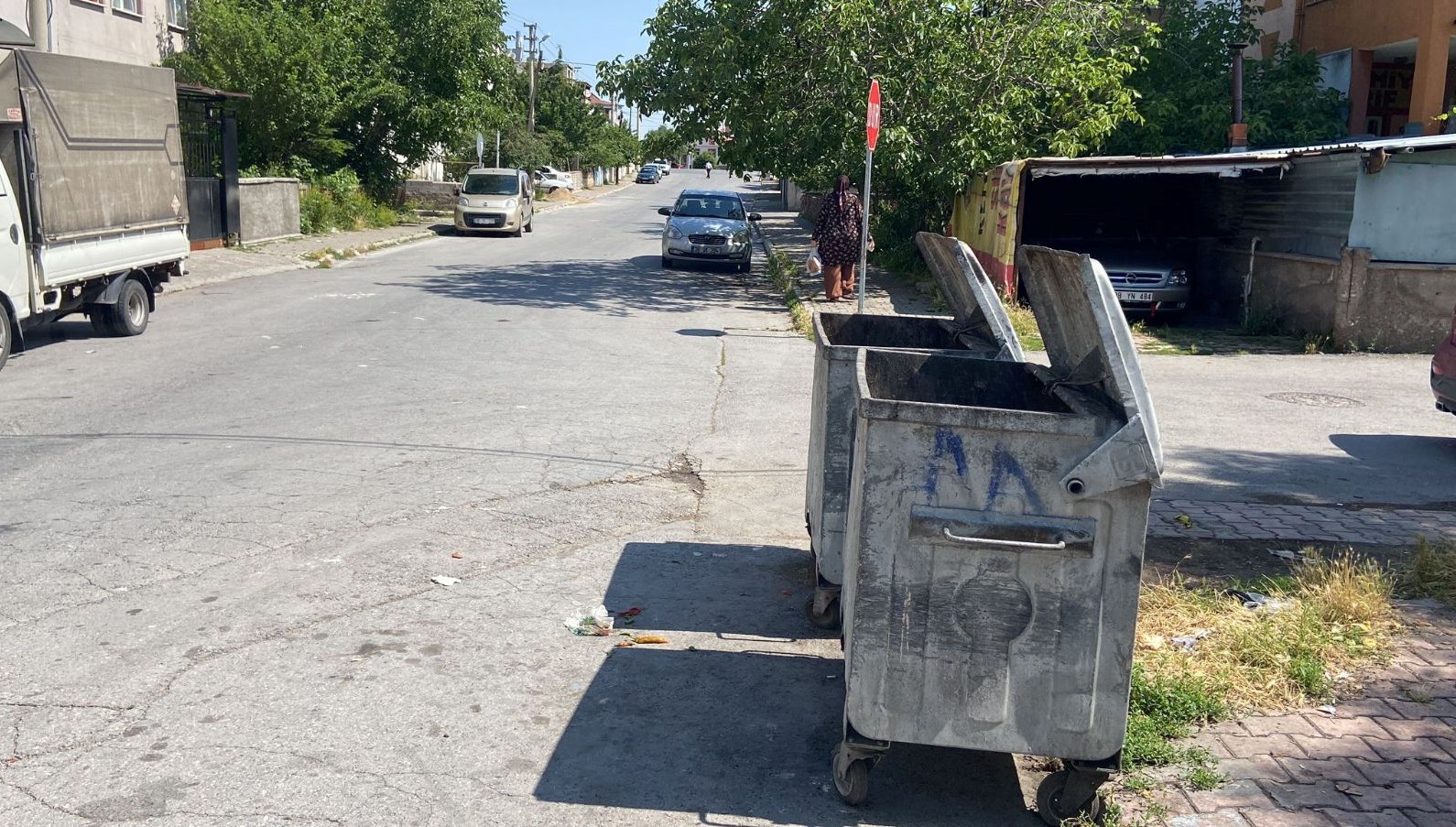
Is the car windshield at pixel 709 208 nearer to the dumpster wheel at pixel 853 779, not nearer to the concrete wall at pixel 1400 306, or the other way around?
the concrete wall at pixel 1400 306

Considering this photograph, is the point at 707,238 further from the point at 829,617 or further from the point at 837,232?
the point at 829,617

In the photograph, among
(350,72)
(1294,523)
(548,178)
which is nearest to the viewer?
(1294,523)

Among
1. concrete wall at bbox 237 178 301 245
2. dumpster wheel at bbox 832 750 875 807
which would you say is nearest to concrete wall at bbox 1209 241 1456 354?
dumpster wheel at bbox 832 750 875 807

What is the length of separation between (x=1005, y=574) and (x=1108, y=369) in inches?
27.6

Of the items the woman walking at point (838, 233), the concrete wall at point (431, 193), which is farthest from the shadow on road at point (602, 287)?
the concrete wall at point (431, 193)

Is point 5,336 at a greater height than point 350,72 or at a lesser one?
lesser

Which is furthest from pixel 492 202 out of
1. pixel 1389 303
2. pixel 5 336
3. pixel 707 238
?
pixel 1389 303

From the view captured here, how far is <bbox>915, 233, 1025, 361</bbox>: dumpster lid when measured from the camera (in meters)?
5.30

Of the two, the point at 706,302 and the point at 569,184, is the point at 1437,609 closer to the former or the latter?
the point at 706,302

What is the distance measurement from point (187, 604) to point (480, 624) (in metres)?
1.36

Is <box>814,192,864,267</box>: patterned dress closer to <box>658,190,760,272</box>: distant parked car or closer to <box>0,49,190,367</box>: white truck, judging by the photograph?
<box>658,190,760,272</box>: distant parked car

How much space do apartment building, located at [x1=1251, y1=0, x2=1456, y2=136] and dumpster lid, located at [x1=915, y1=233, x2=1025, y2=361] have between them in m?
18.7

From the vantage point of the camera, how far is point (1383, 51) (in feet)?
77.3

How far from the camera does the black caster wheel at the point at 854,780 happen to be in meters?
4.05
